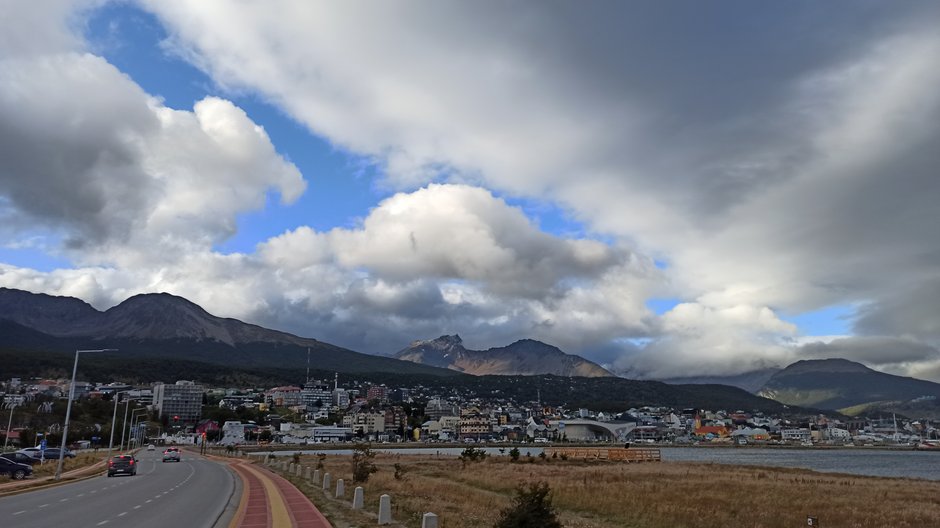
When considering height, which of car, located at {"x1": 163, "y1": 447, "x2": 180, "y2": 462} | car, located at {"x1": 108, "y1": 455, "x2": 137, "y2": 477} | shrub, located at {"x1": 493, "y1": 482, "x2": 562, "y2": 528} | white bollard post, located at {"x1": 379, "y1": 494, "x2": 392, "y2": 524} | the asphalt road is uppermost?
shrub, located at {"x1": 493, "y1": 482, "x2": 562, "y2": 528}

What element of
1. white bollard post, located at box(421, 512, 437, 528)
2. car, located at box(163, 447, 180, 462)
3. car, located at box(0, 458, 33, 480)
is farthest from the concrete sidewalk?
car, located at box(163, 447, 180, 462)

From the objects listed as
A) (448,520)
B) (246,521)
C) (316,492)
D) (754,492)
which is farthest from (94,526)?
(754,492)

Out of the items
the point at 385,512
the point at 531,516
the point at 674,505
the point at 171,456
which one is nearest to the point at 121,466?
the point at 171,456

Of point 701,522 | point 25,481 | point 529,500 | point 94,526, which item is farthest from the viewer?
point 25,481

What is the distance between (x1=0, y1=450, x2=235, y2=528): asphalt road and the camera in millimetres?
22531

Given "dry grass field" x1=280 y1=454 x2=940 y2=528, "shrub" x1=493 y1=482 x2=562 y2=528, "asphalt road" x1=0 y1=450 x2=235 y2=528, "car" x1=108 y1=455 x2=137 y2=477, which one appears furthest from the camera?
"car" x1=108 y1=455 x2=137 y2=477

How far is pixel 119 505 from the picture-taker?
2828 centimetres

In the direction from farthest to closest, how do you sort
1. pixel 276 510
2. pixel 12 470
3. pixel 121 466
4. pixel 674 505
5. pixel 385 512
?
1. pixel 121 466
2. pixel 12 470
3. pixel 674 505
4. pixel 276 510
5. pixel 385 512

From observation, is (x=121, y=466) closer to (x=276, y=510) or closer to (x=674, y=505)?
(x=276, y=510)

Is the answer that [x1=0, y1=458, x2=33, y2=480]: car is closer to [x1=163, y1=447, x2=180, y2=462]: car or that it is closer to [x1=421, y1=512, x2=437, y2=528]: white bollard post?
[x1=163, y1=447, x2=180, y2=462]: car

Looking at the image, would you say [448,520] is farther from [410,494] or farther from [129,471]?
[129,471]

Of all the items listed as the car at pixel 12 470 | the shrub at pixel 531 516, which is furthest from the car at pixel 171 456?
the shrub at pixel 531 516

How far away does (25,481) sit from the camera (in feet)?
141

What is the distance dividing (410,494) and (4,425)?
562 feet
